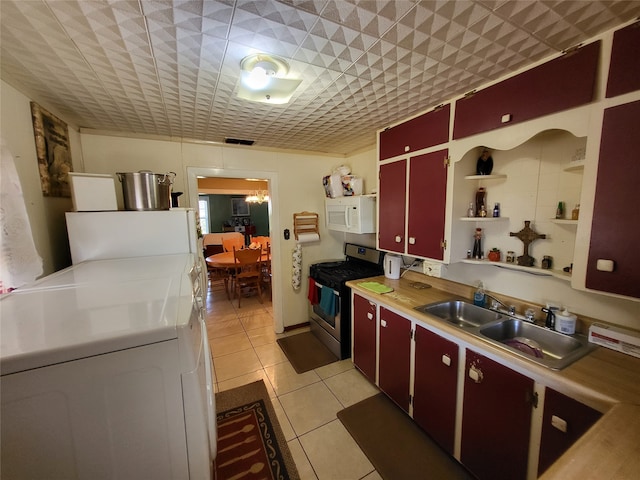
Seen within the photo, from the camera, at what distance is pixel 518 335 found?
1.63 m

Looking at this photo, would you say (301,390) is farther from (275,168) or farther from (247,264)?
(247,264)

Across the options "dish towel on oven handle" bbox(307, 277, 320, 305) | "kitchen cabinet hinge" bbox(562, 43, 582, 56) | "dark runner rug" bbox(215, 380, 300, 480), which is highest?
"kitchen cabinet hinge" bbox(562, 43, 582, 56)

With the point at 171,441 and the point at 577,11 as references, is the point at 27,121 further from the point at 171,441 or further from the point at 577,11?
the point at 577,11

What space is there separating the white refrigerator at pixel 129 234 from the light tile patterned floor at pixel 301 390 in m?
1.44

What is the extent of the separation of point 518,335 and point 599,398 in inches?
26.5

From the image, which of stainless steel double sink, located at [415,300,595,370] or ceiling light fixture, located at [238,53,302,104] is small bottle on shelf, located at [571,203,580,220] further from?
ceiling light fixture, located at [238,53,302,104]

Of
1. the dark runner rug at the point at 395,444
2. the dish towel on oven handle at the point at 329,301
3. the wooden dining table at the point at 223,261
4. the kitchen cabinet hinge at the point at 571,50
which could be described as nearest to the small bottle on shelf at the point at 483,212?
the kitchen cabinet hinge at the point at 571,50

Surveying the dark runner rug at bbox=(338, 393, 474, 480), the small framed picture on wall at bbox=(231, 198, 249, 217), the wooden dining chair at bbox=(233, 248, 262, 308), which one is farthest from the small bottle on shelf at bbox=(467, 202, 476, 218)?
the small framed picture on wall at bbox=(231, 198, 249, 217)

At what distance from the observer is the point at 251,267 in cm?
471

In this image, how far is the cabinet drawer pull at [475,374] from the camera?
1391mm

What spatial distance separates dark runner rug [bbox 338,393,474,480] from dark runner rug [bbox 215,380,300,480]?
1.68ft

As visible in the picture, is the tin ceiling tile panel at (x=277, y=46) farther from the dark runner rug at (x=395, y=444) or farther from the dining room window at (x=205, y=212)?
the dining room window at (x=205, y=212)

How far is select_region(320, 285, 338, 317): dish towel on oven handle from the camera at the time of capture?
2674mm

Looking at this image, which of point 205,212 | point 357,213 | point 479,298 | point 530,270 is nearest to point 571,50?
point 530,270
